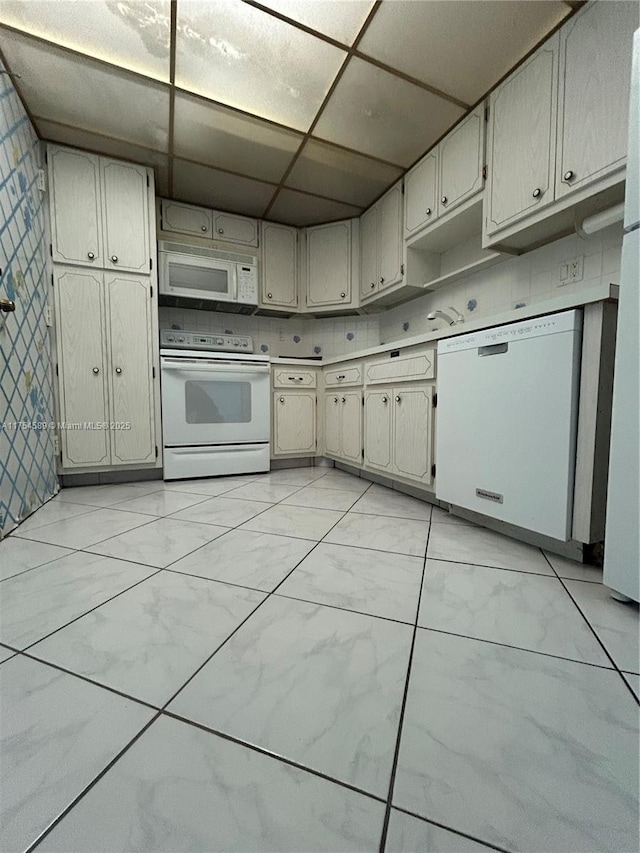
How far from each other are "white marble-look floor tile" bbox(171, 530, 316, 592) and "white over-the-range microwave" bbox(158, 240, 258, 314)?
2041 millimetres

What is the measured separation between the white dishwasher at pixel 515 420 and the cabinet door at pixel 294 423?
143 cm

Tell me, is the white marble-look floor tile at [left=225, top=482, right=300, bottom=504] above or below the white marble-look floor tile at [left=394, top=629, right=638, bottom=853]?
below

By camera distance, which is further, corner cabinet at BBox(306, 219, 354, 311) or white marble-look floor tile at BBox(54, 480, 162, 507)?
corner cabinet at BBox(306, 219, 354, 311)

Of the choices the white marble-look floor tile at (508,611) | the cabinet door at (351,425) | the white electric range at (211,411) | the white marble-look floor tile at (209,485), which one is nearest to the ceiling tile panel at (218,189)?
the white electric range at (211,411)

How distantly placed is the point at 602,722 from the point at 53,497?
2.46 meters

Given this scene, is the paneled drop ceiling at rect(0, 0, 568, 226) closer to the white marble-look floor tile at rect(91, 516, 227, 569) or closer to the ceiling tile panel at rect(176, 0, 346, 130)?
the ceiling tile panel at rect(176, 0, 346, 130)

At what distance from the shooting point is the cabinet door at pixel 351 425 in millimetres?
2420

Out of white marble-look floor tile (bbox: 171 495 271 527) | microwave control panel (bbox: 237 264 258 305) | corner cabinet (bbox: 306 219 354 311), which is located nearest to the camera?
white marble-look floor tile (bbox: 171 495 271 527)

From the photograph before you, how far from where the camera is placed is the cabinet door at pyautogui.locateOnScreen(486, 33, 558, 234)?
151 centimetres

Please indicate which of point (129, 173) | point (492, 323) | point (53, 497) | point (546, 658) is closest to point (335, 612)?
point (546, 658)

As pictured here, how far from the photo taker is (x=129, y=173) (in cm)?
229

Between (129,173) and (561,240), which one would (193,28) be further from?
(561,240)

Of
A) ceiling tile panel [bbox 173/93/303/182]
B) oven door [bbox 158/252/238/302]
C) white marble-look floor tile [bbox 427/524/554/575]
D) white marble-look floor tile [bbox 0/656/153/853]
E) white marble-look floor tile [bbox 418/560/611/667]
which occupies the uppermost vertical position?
ceiling tile panel [bbox 173/93/303/182]

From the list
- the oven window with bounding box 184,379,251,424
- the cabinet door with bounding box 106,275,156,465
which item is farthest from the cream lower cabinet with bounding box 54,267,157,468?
the oven window with bounding box 184,379,251,424
